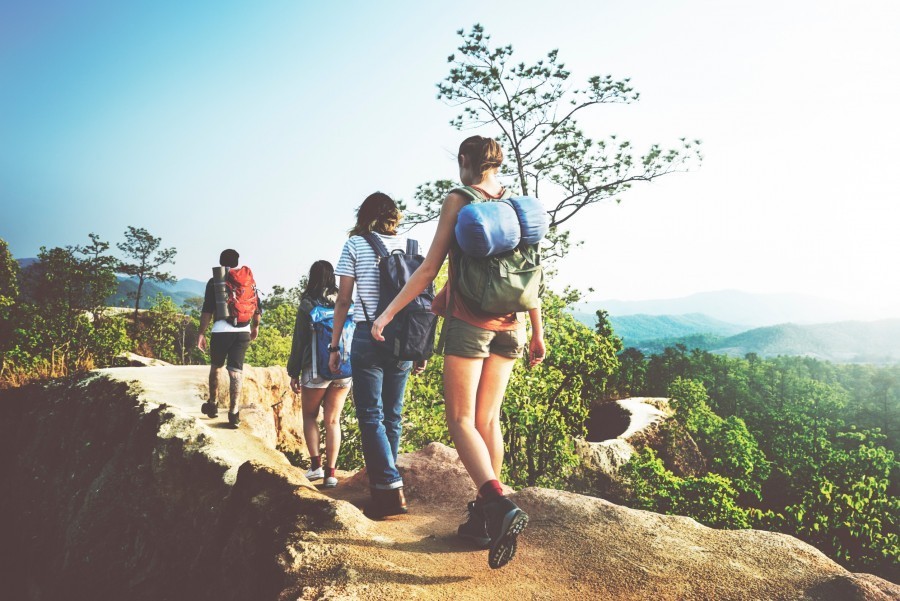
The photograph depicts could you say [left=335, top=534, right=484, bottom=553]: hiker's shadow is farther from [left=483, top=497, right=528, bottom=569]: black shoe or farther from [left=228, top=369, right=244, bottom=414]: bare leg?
[left=228, top=369, right=244, bottom=414]: bare leg

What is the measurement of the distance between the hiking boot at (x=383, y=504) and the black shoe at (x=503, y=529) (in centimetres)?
151

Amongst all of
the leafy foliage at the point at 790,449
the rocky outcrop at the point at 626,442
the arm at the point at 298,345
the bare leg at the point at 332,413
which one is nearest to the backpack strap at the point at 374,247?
the arm at the point at 298,345

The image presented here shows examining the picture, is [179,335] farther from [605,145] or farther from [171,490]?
[171,490]

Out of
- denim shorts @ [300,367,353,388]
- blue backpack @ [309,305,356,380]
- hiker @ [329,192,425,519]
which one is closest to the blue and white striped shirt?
hiker @ [329,192,425,519]

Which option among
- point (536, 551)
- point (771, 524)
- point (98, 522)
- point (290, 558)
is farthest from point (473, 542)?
point (771, 524)

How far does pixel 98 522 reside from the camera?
7191 mm

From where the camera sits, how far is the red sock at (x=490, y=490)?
9.42 ft

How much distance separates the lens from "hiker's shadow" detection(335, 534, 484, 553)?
10.8 feet

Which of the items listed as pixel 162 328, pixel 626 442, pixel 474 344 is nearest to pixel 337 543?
pixel 474 344

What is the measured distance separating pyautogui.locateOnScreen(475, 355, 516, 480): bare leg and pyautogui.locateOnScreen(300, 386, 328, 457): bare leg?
2.83 m

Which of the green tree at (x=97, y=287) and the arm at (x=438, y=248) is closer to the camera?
the arm at (x=438, y=248)

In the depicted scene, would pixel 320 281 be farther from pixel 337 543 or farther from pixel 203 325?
pixel 337 543

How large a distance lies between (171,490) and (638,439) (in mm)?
15404

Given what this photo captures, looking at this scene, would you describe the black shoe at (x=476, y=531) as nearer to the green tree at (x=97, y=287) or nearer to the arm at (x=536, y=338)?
the arm at (x=536, y=338)
